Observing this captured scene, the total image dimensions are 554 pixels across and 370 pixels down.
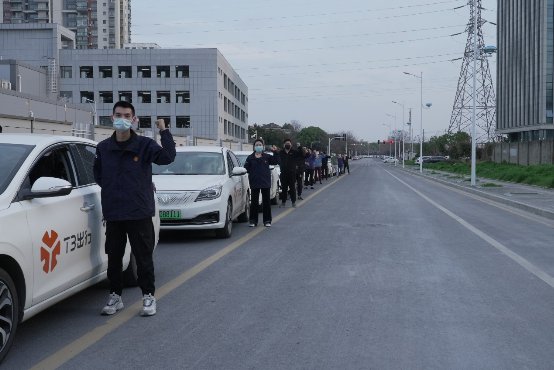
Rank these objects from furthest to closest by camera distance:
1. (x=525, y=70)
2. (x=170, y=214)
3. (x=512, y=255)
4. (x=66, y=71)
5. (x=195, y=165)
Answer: (x=66, y=71)
(x=525, y=70)
(x=195, y=165)
(x=170, y=214)
(x=512, y=255)

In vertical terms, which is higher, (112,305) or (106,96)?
(106,96)

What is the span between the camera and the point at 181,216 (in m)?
10.8

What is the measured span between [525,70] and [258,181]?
62.1 metres

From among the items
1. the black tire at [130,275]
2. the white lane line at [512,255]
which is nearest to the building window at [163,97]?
the white lane line at [512,255]

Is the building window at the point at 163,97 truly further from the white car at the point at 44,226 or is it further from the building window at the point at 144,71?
the white car at the point at 44,226

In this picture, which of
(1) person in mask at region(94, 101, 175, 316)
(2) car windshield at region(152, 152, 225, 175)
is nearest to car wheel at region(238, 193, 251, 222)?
(2) car windshield at region(152, 152, 225, 175)

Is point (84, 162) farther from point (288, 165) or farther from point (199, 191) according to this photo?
point (288, 165)

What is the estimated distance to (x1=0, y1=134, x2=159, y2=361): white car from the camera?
4.69m

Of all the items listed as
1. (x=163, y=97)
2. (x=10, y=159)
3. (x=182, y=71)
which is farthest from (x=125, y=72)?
(x=10, y=159)

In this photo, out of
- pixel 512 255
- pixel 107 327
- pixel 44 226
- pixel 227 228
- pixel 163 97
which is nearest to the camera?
pixel 44 226

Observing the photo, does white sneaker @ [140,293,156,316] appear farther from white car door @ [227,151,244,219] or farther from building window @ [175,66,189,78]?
building window @ [175,66,189,78]

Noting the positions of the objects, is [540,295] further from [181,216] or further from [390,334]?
[181,216]

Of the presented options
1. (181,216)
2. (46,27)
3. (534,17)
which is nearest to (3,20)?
(46,27)

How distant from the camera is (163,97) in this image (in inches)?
3009
